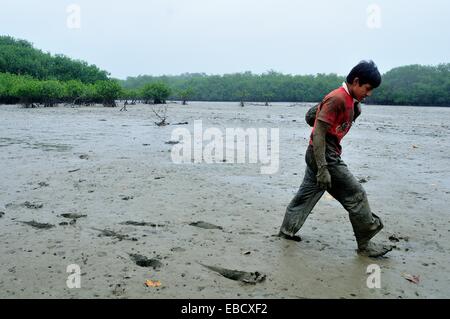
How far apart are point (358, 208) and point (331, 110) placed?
102cm

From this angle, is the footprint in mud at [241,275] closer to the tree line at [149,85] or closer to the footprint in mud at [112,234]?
the footprint in mud at [112,234]

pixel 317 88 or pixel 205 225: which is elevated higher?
pixel 317 88

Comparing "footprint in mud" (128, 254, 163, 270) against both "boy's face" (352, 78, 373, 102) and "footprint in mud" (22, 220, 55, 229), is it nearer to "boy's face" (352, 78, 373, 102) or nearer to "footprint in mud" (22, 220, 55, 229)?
"footprint in mud" (22, 220, 55, 229)

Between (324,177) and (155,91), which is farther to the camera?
(155,91)

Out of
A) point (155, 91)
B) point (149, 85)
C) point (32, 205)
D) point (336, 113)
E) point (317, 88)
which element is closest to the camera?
point (336, 113)

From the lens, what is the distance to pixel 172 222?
200 inches

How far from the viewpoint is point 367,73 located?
393 cm

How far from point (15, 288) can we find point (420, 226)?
4647 mm

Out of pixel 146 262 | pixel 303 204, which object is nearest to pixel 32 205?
pixel 146 262

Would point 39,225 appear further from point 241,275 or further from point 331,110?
point 331,110

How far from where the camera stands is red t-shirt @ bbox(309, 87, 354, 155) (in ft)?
13.1

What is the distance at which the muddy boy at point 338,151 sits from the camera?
3988 mm

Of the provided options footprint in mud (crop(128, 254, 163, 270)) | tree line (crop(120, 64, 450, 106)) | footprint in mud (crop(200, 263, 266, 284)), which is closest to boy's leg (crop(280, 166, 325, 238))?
footprint in mud (crop(200, 263, 266, 284))
